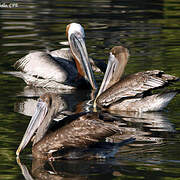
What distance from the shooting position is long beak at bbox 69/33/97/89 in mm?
9406

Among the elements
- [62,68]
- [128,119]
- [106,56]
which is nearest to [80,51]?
[62,68]

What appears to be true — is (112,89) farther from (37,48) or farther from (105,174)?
(37,48)

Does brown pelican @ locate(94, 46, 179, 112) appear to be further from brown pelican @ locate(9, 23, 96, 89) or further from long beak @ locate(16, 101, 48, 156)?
long beak @ locate(16, 101, 48, 156)

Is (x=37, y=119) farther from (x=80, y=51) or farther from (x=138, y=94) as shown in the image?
(x=80, y=51)

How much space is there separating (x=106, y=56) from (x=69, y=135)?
17.5ft

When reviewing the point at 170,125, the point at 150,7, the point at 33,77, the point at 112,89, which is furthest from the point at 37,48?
the point at 150,7

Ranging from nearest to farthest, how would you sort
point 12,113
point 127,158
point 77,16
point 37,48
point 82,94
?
point 127,158, point 12,113, point 82,94, point 37,48, point 77,16

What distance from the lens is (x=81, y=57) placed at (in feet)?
31.3

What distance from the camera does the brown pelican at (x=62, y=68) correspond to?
372 inches

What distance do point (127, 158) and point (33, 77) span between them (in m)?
4.24

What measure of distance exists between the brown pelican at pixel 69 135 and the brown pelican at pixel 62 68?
11.0ft

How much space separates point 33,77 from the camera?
32.5 ft

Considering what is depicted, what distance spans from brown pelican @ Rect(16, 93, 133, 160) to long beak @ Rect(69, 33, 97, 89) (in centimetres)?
336
